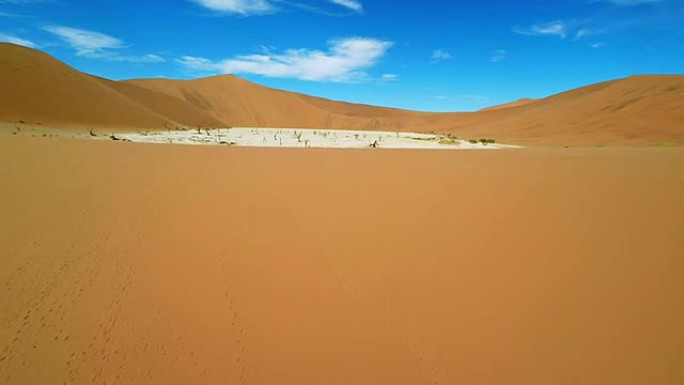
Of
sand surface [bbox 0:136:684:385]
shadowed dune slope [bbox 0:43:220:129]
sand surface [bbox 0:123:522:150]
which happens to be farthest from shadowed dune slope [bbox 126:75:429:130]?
sand surface [bbox 0:136:684:385]

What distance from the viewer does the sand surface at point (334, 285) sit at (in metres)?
2.04

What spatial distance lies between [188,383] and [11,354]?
0.99 meters

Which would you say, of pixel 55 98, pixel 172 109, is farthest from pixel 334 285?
pixel 172 109

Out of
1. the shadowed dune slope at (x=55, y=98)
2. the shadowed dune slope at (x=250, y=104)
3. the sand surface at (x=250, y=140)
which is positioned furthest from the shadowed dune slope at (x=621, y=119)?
the shadowed dune slope at (x=55, y=98)

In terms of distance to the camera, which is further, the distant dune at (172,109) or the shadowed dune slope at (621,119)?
the distant dune at (172,109)

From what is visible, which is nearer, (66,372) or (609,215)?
(66,372)

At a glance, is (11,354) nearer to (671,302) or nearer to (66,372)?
(66,372)

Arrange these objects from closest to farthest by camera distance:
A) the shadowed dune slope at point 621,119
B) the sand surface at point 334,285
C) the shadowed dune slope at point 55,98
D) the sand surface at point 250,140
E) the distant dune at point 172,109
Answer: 1. the sand surface at point 334,285
2. the sand surface at point 250,140
3. the shadowed dune slope at point 621,119
4. the distant dune at point 172,109
5. the shadowed dune slope at point 55,98

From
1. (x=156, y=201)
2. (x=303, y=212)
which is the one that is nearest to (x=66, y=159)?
(x=156, y=201)

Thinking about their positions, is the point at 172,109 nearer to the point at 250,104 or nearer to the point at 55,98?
the point at 55,98

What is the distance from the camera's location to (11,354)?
1.98 m

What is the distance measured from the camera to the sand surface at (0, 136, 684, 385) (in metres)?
2.04

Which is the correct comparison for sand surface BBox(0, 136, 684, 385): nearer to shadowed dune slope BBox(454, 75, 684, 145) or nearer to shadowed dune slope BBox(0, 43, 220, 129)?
shadowed dune slope BBox(454, 75, 684, 145)

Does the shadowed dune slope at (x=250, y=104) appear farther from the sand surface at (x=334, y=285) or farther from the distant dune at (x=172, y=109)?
the sand surface at (x=334, y=285)
